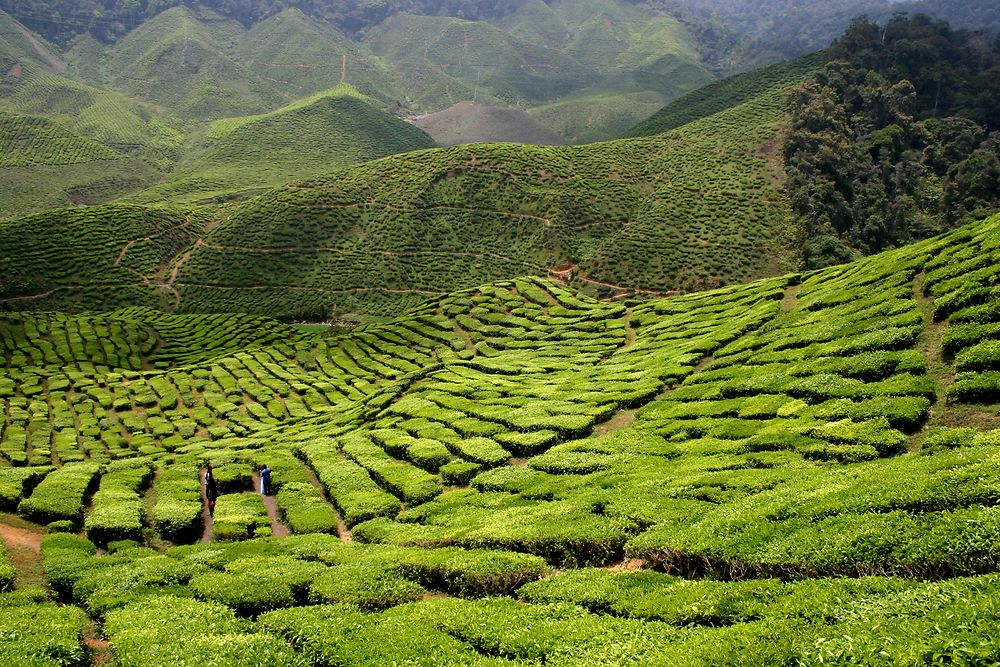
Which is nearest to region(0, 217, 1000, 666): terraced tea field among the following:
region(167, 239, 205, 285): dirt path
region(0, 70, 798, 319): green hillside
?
region(0, 70, 798, 319): green hillside

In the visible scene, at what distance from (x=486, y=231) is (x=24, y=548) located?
97.8 m

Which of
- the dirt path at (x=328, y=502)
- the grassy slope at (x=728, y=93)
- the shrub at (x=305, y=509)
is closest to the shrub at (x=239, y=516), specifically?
the shrub at (x=305, y=509)

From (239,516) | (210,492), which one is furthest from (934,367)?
(210,492)

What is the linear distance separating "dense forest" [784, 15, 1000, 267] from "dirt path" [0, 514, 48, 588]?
86.2m

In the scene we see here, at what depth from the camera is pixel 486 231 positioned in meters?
116

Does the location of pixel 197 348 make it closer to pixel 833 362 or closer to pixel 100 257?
pixel 100 257

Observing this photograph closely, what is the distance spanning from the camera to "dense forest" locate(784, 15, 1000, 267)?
93375mm

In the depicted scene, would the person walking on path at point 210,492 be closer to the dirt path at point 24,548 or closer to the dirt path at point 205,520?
the dirt path at point 205,520

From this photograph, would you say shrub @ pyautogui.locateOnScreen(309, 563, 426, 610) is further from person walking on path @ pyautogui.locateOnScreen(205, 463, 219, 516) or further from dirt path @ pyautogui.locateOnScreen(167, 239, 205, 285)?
dirt path @ pyautogui.locateOnScreen(167, 239, 205, 285)

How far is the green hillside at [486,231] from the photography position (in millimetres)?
95938

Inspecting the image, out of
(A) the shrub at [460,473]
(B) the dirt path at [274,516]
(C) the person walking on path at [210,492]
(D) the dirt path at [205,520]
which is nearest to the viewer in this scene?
(D) the dirt path at [205,520]

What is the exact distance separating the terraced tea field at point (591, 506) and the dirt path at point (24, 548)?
0.14 m

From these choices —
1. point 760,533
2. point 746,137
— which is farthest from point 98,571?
point 746,137

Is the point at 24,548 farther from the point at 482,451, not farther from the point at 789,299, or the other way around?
the point at 789,299
